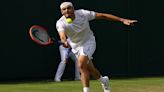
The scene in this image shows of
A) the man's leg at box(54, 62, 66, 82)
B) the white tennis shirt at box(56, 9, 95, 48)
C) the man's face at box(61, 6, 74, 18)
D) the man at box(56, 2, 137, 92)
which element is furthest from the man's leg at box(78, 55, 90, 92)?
the man's leg at box(54, 62, 66, 82)

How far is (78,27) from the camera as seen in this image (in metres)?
9.09

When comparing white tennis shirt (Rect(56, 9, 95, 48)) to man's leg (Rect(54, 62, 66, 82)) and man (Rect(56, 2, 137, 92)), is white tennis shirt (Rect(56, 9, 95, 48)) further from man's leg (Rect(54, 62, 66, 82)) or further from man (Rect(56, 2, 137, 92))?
man's leg (Rect(54, 62, 66, 82))

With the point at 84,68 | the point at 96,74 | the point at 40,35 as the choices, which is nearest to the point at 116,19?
the point at 84,68

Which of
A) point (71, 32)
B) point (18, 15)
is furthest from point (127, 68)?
point (71, 32)

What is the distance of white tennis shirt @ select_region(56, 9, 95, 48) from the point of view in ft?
29.6

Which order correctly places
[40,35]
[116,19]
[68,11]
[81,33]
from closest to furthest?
1. [116,19]
2. [68,11]
3. [81,33]
4. [40,35]

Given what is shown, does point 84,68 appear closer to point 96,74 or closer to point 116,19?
point 96,74

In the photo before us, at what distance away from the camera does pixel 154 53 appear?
1722 centimetres

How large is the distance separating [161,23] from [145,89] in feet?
18.6

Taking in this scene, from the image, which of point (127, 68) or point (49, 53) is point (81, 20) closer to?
point (49, 53)

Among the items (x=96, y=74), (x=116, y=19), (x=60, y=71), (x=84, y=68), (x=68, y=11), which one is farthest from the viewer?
(x=60, y=71)

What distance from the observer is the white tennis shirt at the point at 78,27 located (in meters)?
9.02

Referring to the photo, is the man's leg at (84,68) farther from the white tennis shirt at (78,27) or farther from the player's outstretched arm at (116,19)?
the player's outstretched arm at (116,19)

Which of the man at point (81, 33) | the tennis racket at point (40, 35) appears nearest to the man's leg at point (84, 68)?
the man at point (81, 33)
